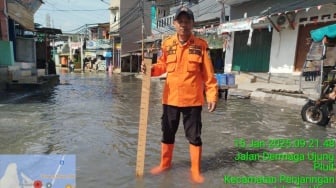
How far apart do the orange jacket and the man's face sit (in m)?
0.11

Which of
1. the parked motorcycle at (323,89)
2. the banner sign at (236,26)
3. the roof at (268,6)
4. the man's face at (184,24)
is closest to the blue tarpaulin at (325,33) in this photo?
the parked motorcycle at (323,89)

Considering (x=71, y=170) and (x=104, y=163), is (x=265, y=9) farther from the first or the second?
(x=71, y=170)

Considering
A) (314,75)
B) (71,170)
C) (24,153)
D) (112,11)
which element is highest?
(112,11)

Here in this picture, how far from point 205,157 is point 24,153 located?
9.34 ft

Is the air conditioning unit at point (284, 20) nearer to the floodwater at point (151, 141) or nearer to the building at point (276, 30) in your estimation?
the building at point (276, 30)

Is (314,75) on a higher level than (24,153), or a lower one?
higher

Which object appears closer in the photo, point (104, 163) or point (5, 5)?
point (104, 163)

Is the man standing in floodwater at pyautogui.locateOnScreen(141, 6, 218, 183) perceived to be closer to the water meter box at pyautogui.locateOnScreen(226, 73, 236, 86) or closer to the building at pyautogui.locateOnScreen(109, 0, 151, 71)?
the water meter box at pyautogui.locateOnScreen(226, 73, 236, 86)

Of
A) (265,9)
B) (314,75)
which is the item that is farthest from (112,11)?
(314,75)

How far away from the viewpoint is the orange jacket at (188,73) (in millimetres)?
4473

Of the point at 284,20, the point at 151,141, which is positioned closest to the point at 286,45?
the point at 284,20

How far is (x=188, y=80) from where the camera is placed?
14.7ft

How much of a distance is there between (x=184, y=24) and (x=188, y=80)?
0.70m

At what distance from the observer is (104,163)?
5113mm
